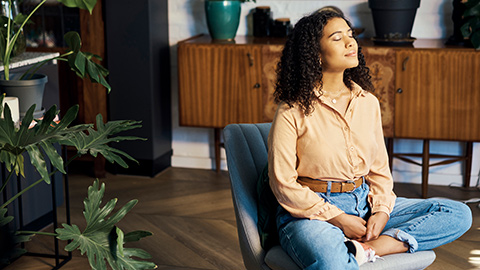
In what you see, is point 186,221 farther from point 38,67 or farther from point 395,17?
point 395,17

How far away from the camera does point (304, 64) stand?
224 centimetres

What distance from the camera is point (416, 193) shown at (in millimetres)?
4078

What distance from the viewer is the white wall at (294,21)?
4.12 meters

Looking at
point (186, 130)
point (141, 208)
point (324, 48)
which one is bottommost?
point (141, 208)

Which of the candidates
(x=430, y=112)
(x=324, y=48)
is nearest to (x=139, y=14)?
(x=430, y=112)

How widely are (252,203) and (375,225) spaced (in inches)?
15.8

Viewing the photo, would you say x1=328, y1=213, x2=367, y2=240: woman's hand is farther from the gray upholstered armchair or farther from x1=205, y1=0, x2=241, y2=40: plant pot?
x1=205, y1=0, x2=241, y2=40: plant pot

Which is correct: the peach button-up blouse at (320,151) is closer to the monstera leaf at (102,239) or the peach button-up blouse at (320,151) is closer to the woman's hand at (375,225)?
the woman's hand at (375,225)

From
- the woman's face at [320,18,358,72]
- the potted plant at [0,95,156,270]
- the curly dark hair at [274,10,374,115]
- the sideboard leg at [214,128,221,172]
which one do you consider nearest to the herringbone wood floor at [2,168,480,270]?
the sideboard leg at [214,128,221,172]

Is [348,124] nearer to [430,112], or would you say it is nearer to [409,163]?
[430,112]

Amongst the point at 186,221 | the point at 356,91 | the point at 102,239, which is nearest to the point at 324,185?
the point at 356,91

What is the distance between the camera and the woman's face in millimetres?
2219

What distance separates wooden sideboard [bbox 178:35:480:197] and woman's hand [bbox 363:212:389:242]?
→ 1704 mm

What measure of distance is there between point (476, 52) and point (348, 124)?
1763 millimetres
